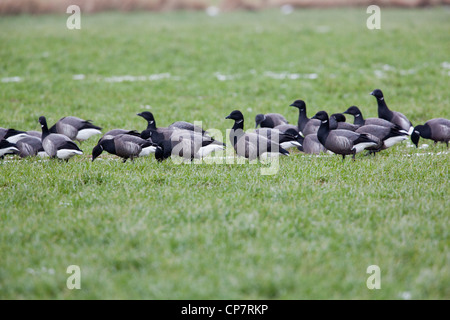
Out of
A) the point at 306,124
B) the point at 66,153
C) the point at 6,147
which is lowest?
the point at 66,153

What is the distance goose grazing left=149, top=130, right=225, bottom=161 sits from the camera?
1022cm

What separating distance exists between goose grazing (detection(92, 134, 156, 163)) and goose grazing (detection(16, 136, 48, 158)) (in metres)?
1.46

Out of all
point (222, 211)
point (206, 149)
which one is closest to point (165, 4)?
point (206, 149)

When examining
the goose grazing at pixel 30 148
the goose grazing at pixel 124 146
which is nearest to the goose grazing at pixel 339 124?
the goose grazing at pixel 124 146

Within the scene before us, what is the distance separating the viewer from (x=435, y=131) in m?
11.2

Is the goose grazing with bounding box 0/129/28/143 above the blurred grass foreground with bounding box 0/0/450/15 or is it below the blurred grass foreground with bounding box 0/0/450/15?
below

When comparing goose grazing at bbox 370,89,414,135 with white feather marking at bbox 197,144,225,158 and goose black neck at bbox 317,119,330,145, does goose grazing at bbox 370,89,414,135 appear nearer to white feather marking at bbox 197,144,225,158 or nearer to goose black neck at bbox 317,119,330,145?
goose black neck at bbox 317,119,330,145

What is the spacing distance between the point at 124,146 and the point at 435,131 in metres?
7.40

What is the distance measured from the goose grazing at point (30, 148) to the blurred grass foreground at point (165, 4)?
30.2 meters

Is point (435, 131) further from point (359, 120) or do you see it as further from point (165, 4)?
point (165, 4)

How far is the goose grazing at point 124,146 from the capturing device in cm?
1000

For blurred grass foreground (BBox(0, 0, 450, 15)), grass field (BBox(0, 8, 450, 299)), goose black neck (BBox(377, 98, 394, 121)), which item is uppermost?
blurred grass foreground (BBox(0, 0, 450, 15))

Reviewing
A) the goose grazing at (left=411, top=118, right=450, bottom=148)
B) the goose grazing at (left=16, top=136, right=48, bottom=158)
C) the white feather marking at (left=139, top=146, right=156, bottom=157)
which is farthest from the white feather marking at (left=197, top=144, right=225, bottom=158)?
the goose grazing at (left=411, top=118, right=450, bottom=148)
